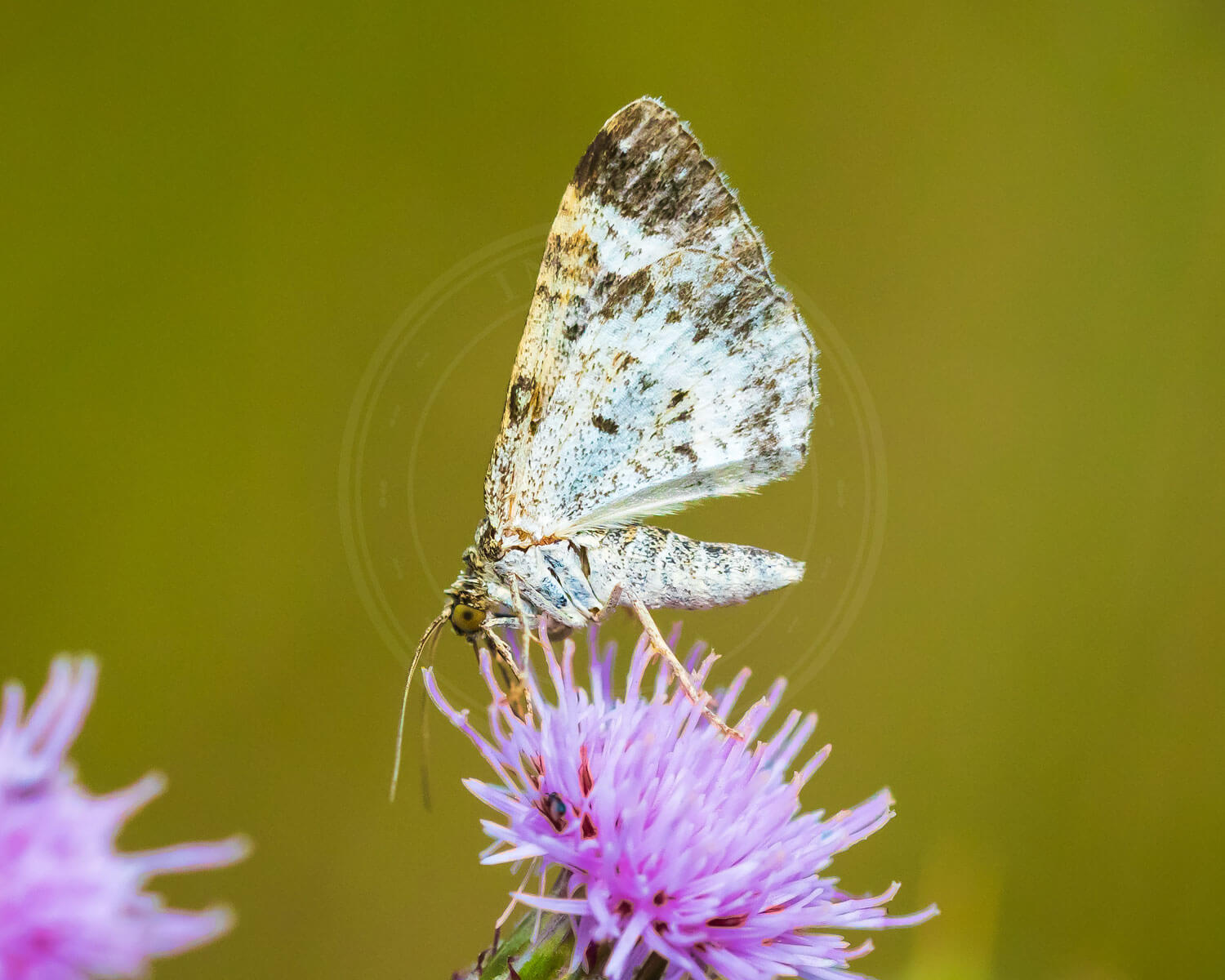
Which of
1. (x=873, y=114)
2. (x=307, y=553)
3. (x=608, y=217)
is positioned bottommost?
(x=608, y=217)

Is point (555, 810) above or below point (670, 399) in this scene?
below

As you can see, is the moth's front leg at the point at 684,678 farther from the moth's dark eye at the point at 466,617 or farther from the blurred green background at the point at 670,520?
the blurred green background at the point at 670,520

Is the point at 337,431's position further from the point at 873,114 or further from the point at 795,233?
the point at 873,114

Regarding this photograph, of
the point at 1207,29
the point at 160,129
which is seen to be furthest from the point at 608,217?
the point at 1207,29

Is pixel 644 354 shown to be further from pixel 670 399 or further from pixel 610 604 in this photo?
pixel 610 604

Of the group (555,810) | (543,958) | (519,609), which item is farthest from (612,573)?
(543,958)

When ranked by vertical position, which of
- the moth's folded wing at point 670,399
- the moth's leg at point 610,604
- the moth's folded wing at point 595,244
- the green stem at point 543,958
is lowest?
the green stem at point 543,958

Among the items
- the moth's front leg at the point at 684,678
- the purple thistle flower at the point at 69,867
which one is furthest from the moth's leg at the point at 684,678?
the purple thistle flower at the point at 69,867
